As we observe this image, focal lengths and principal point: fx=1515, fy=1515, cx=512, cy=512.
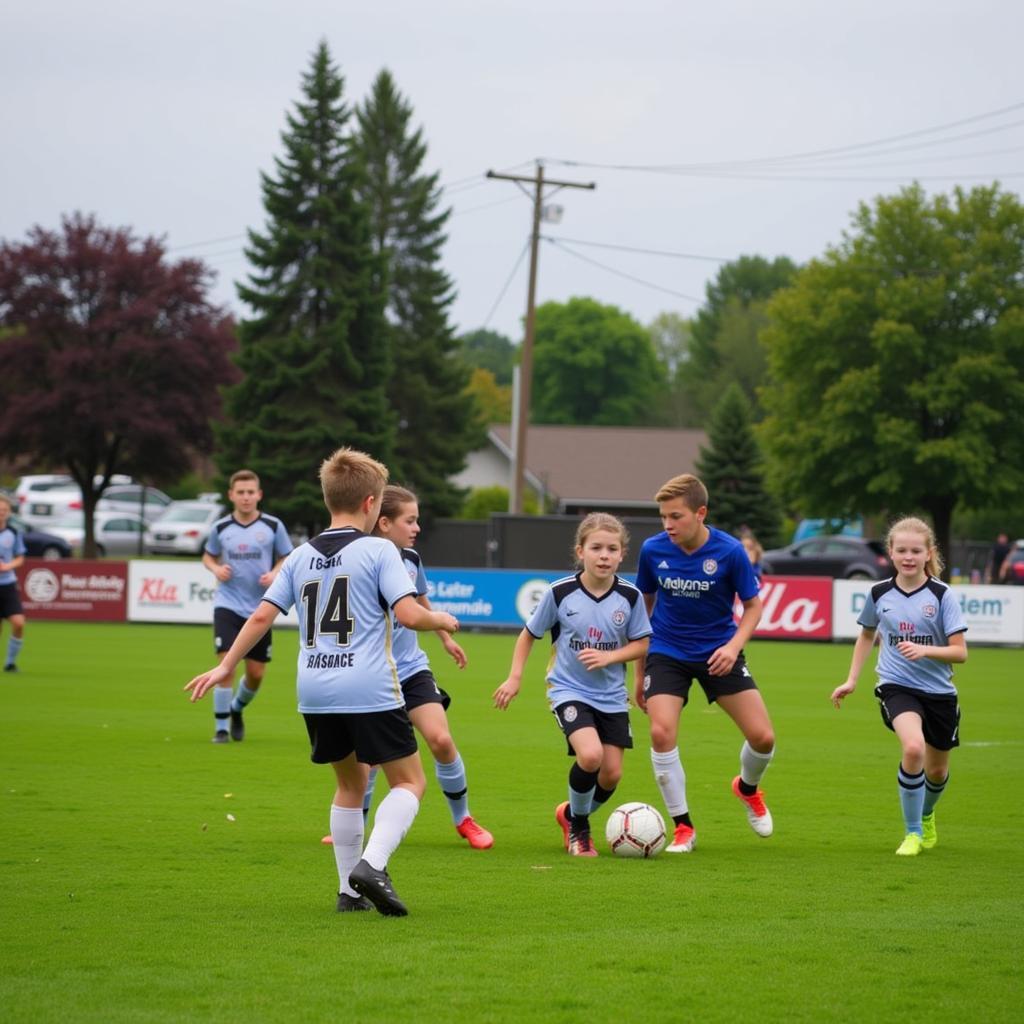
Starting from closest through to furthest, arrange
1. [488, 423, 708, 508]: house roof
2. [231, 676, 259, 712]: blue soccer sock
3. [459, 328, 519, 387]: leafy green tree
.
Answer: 1. [231, 676, 259, 712]: blue soccer sock
2. [488, 423, 708, 508]: house roof
3. [459, 328, 519, 387]: leafy green tree

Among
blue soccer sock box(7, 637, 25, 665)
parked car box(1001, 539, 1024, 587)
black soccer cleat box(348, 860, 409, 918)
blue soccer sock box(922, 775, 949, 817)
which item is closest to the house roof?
parked car box(1001, 539, 1024, 587)

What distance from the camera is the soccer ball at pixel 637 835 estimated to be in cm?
840

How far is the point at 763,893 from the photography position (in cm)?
727

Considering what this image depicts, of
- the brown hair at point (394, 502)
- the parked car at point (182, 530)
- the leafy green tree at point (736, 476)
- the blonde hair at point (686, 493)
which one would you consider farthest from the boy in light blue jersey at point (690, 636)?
the leafy green tree at point (736, 476)

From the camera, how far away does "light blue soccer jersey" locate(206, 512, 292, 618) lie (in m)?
13.7

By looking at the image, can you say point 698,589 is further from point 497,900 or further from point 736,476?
point 736,476

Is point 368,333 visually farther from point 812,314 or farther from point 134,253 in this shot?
point 812,314

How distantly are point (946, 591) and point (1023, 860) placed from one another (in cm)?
158

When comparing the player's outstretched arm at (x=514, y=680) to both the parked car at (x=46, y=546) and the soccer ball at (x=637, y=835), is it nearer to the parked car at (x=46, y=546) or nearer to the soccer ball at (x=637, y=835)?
the soccer ball at (x=637, y=835)

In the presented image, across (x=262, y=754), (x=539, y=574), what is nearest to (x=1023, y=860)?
(x=262, y=754)

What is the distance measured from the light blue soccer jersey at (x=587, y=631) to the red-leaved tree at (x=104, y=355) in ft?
129

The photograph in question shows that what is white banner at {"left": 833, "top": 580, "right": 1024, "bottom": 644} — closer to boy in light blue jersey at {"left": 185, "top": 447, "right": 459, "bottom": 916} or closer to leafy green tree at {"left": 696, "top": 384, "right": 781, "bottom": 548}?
boy in light blue jersey at {"left": 185, "top": 447, "right": 459, "bottom": 916}

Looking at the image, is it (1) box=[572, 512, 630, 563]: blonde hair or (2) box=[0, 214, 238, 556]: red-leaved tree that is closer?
(1) box=[572, 512, 630, 563]: blonde hair

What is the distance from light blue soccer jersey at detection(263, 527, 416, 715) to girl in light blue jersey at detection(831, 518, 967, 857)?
3.29m
